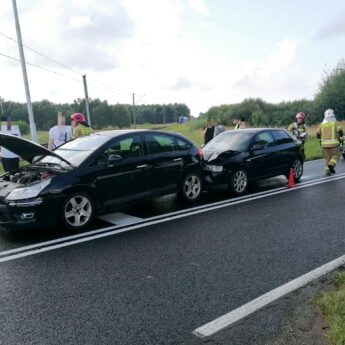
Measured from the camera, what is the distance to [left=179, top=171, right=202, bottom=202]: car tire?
8077 millimetres

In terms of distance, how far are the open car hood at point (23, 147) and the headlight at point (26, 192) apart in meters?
0.73

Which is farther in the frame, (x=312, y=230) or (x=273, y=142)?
(x=273, y=142)

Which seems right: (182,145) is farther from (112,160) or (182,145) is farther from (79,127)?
(79,127)

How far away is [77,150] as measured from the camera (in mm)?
7035

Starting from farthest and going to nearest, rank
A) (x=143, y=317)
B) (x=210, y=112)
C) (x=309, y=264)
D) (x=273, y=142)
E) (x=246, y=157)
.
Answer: (x=210, y=112) → (x=273, y=142) → (x=246, y=157) → (x=309, y=264) → (x=143, y=317)

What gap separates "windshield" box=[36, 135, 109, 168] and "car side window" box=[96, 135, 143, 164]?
0.18m

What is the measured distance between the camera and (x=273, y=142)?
10.2 meters

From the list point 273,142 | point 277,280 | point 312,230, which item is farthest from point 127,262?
point 273,142

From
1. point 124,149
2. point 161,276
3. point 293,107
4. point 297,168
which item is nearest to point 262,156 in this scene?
point 297,168

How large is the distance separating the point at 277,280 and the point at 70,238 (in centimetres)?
304

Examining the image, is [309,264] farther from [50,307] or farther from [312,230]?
[50,307]

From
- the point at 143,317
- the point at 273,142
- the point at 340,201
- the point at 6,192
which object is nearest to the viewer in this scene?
the point at 143,317

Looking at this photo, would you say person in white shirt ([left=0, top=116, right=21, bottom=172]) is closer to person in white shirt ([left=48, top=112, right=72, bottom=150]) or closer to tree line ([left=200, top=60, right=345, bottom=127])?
person in white shirt ([left=48, top=112, right=72, bottom=150])

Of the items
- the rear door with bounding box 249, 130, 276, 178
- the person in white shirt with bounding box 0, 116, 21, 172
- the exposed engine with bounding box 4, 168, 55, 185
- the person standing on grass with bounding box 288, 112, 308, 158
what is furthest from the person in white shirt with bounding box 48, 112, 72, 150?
the person standing on grass with bounding box 288, 112, 308, 158
